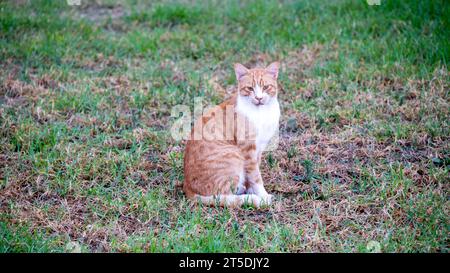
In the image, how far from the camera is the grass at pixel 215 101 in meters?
4.51

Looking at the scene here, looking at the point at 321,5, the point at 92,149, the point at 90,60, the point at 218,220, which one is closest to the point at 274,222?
the point at 218,220

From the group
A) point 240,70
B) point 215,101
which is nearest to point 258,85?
point 240,70

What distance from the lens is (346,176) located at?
5.30 m

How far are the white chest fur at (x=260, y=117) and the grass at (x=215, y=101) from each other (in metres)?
0.52

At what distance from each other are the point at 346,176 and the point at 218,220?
1.34 meters

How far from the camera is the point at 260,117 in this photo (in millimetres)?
4887

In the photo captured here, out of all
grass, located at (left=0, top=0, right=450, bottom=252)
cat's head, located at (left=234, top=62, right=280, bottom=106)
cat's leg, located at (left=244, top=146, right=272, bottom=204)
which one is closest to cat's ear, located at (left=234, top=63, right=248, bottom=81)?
cat's head, located at (left=234, top=62, right=280, bottom=106)

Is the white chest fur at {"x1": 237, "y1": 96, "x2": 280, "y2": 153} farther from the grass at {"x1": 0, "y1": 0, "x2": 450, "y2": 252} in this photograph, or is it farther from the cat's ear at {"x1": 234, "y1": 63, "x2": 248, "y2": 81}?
the grass at {"x1": 0, "y1": 0, "x2": 450, "y2": 252}

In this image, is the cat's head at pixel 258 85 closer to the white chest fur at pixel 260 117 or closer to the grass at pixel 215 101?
the white chest fur at pixel 260 117

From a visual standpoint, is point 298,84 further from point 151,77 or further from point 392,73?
point 151,77

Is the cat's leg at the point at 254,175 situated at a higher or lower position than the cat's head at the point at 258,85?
lower

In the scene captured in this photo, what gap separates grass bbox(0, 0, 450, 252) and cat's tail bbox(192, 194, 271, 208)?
0.23 ft

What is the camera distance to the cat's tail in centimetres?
475

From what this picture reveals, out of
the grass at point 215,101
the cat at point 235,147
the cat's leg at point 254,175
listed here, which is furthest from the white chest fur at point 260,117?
the grass at point 215,101
